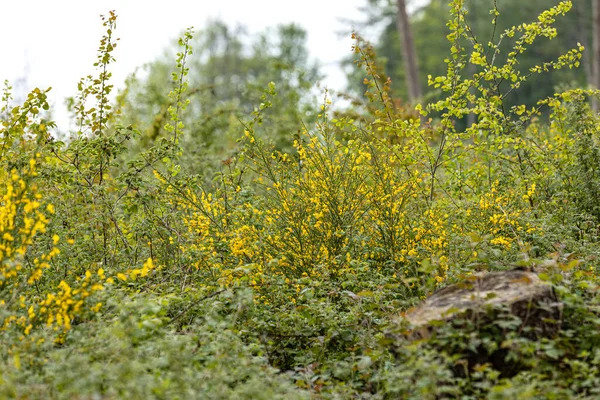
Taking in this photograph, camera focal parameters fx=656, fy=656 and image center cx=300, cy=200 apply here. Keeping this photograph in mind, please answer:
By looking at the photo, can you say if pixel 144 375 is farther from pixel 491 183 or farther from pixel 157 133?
pixel 157 133

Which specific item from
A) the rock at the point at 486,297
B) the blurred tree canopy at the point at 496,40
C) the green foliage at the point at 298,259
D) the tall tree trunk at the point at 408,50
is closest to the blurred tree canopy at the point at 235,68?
the tall tree trunk at the point at 408,50

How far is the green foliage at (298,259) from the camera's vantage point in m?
3.32

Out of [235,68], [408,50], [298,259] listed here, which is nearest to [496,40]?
[235,68]

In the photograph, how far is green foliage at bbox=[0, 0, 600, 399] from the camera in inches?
131

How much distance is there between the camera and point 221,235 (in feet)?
17.4

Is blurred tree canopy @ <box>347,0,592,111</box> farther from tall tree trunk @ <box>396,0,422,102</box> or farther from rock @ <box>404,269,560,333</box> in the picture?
rock @ <box>404,269,560,333</box>

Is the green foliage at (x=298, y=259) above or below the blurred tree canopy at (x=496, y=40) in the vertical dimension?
below

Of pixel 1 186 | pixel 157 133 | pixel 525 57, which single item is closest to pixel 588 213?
pixel 1 186

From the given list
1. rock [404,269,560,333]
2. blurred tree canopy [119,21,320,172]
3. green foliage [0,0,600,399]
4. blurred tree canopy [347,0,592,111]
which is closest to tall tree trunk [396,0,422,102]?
blurred tree canopy [119,21,320,172]

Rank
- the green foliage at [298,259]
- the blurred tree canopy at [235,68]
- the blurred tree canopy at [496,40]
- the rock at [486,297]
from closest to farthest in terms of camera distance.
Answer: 1. the green foliage at [298,259]
2. the rock at [486,297]
3. the blurred tree canopy at [235,68]
4. the blurred tree canopy at [496,40]

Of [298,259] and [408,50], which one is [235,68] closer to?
[408,50]

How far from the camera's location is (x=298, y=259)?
540cm

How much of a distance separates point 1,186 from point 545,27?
4.94 m

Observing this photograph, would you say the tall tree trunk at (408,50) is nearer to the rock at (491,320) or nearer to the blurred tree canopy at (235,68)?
the blurred tree canopy at (235,68)
